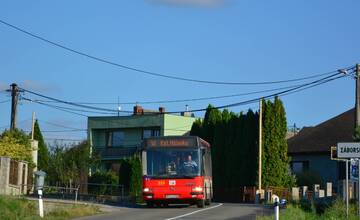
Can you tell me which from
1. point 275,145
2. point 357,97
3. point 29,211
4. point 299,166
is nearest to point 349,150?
point 29,211

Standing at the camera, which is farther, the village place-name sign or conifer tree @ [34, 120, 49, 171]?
conifer tree @ [34, 120, 49, 171]

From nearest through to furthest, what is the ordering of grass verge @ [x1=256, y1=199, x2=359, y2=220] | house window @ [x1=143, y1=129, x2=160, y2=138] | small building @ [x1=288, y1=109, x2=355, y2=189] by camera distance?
grass verge @ [x1=256, y1=199, x2=359, y2=220] → small building @ [x1=288, y1=109, x2=355, y2=189] → house window @ [x1=143, y1=129, x2=160, y2=138]

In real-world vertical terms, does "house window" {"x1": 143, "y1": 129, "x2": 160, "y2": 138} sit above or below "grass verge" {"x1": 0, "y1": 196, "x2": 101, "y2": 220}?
above

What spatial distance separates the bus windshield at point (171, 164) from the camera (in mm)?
31531

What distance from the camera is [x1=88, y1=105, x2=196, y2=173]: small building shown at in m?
85.4

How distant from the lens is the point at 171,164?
1243 inches

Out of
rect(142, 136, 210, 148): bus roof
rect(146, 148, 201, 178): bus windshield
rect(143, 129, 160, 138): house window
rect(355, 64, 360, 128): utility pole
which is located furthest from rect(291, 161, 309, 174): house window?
rect(146, 148, 201, 178): bus windshield

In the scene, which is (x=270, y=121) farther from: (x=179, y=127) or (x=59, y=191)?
(x=179, y=127)

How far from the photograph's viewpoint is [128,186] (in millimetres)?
54344

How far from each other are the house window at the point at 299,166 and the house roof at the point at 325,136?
101 centimetres

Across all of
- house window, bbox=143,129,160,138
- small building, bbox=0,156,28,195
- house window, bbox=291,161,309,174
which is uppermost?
house window, bbox=143,129,160,138

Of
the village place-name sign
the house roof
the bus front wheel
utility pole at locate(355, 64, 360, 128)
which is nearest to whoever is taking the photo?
the village place-name sign

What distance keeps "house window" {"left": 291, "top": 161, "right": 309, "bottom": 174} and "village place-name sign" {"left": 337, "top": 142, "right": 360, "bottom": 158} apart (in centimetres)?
3759

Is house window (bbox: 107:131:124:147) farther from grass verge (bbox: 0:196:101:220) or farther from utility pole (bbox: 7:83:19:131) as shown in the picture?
grass verge (bbox: 0:196:101:220)
